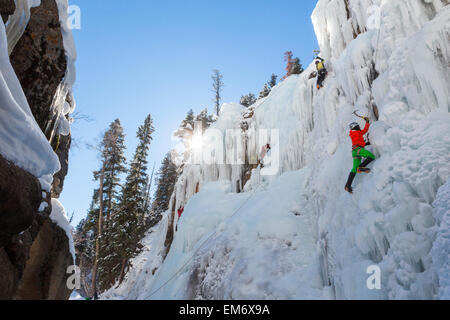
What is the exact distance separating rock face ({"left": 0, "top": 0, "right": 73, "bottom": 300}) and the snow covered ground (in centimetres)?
338

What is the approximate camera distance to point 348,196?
476 centimetres

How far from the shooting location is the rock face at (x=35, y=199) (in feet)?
9.70

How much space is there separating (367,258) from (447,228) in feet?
4.28

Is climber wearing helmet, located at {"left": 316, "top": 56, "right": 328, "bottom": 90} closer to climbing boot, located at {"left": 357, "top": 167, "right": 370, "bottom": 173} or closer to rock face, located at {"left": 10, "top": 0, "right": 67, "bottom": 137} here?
climbing boot, located at {"left": 357, "top": 167, "right": 370, "bottom": 173}

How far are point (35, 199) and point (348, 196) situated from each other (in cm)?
540

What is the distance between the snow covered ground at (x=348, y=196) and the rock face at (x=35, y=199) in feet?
11.1

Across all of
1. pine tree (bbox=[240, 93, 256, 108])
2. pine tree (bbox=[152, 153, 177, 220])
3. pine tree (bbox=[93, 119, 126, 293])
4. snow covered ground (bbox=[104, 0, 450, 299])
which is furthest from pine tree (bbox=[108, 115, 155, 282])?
pine tree (bbox=[240, 93, 256, 108])

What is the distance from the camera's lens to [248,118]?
12836 millimetres

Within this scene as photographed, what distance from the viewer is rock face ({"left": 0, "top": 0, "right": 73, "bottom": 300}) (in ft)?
9.70

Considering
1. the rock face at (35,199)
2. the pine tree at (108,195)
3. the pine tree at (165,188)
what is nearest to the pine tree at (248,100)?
the pine tree at (165,188)
